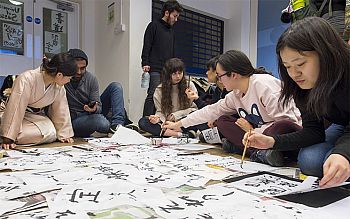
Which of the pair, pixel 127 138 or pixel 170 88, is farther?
pixel 170 88

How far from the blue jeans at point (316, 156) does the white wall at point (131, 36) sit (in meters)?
1.95

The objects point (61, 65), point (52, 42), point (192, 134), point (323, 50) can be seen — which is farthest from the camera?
point (52, 42)

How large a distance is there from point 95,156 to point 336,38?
3.24ft

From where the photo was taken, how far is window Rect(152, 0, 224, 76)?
346 cm

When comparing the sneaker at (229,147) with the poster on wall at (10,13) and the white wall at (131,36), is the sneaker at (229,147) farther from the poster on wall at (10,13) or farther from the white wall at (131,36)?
the poster on wall at (10,13)

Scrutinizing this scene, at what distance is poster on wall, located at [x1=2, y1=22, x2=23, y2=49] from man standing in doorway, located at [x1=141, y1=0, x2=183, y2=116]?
3.72 ft

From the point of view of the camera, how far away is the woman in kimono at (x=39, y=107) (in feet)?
5.22

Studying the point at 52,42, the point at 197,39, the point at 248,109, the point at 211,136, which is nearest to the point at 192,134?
the point at 211,136

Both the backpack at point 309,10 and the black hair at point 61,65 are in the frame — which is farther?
the black hair at point 61,65

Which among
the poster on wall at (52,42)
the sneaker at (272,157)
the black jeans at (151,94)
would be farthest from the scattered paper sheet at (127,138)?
the poster on wall at (52,42)

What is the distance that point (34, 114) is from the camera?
1814mm

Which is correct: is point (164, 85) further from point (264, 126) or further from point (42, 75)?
point (264, 126)

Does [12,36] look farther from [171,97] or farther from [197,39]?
[197,39]

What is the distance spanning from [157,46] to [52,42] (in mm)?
1094
